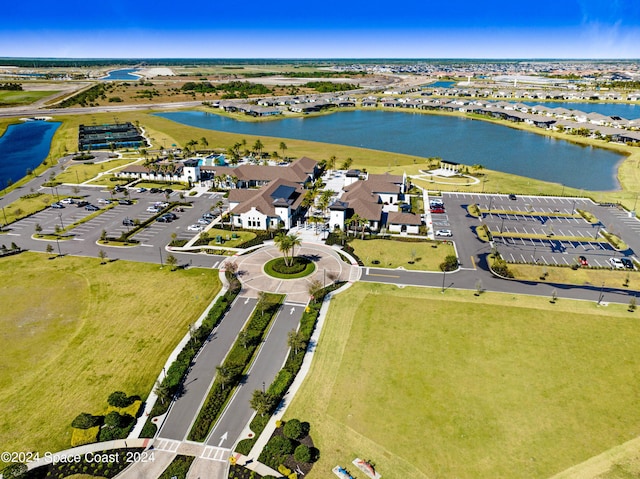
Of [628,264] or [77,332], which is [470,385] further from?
[77,332]

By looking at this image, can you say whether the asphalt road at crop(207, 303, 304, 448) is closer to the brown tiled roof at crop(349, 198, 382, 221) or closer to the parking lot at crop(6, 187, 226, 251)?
the brown tiled roof at crop(349, 198, 382, 221)

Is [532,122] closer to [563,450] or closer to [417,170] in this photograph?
[417,170]

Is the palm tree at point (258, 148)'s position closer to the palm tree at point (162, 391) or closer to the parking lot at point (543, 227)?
the parking lot at point (543, 227)

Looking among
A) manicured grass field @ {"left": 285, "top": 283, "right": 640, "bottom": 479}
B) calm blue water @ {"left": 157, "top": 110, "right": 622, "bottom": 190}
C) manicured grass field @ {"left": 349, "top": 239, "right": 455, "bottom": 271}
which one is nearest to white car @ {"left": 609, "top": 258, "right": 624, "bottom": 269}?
manicured grass field @ {"left": 285, "top": 283, "right": 640, "bottom": 479}

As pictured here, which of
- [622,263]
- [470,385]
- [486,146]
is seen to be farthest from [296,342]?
[486,146]

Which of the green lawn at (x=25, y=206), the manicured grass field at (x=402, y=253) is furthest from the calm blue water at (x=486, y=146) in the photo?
the green lawn at (x=25, y=206)

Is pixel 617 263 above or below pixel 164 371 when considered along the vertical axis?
above

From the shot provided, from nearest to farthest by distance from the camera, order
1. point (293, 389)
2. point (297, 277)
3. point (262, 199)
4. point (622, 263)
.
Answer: point (293, 389)
point (297, 277)
point (622, 263)
point (262, 199)

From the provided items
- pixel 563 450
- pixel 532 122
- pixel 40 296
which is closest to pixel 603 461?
pixel 563 450
